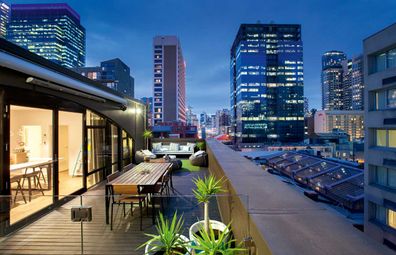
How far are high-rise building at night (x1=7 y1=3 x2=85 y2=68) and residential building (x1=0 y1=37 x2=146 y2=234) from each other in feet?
388

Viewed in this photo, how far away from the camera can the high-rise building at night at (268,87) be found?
2955 inches

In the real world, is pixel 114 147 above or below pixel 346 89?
below

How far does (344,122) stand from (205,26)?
386 ft

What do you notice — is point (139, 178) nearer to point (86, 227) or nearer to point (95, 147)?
point (86, 227)

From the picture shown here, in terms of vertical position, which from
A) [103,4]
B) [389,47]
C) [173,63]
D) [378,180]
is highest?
[103,4]

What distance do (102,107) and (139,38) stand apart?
183 metres

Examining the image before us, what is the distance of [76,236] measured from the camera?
9.55 feet

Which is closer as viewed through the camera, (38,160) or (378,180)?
(38,160)

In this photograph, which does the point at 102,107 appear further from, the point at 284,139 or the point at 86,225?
the point at 284,139

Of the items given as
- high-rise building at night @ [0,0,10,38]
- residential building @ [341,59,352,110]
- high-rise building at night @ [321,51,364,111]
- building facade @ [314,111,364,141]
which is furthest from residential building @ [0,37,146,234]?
residential building @ [341,59,352,110]

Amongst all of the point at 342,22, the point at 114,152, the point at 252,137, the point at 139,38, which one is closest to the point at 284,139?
the point at 252,137

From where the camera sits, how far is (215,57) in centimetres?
18800

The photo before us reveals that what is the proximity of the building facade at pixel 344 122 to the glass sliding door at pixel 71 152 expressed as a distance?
99.3 meters

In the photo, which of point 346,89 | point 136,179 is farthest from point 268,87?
point 346,89
